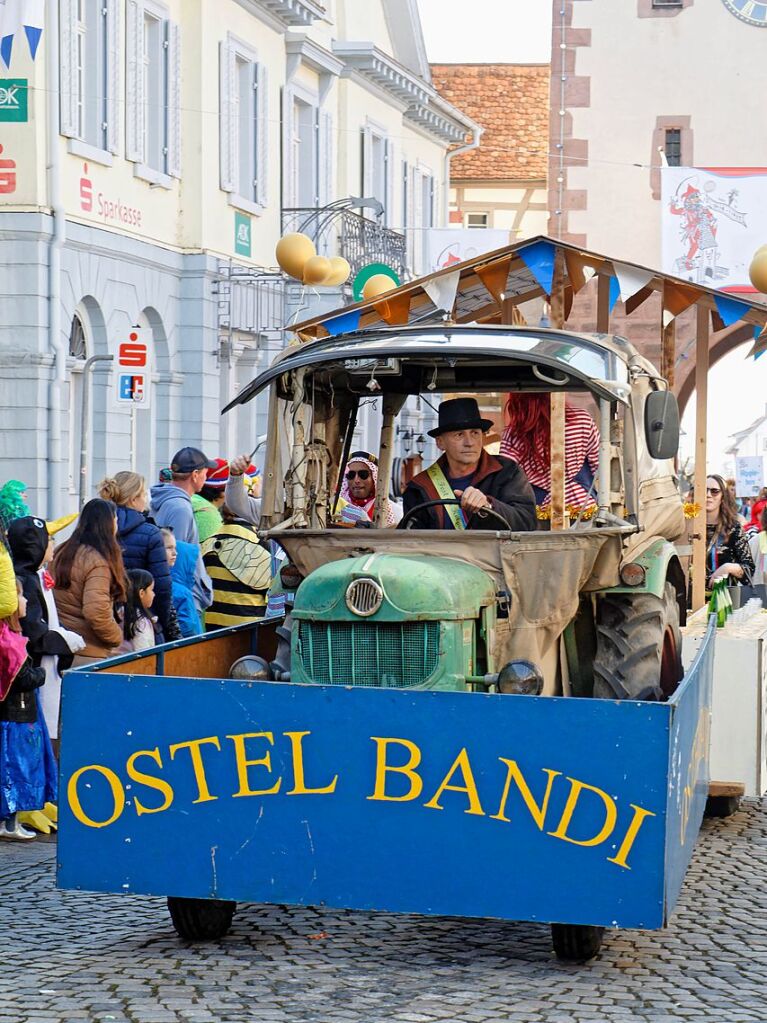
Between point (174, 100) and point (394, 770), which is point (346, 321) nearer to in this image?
point (394, 770)

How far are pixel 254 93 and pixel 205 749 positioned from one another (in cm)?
2216

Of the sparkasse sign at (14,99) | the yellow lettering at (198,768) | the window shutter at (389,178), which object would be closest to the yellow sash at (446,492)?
the yellow lettering at (198,768)

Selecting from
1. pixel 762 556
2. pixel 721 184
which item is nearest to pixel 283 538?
pixel 762 556

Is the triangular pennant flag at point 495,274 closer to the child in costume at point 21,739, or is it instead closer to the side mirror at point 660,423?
the side mirror at point 660,423

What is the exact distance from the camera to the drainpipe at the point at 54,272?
68.3ft

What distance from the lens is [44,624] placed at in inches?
386

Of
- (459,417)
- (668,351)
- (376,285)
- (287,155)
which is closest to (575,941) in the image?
(459,417)

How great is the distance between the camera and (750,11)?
3584 cm

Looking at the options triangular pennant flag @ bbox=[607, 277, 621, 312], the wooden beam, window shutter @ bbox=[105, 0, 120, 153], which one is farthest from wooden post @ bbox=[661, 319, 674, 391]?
window shutter @ bbox=[105, 0, 120, 153]

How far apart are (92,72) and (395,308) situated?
13.9 m

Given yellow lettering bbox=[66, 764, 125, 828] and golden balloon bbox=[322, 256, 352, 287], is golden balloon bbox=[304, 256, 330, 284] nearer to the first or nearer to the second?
golden balloon bbox=[322, 256, 352, 287]

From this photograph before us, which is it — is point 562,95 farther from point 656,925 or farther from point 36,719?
point 656,925

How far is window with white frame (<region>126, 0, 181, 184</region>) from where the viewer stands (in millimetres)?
23609

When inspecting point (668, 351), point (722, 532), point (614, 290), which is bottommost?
point (722, 532)
